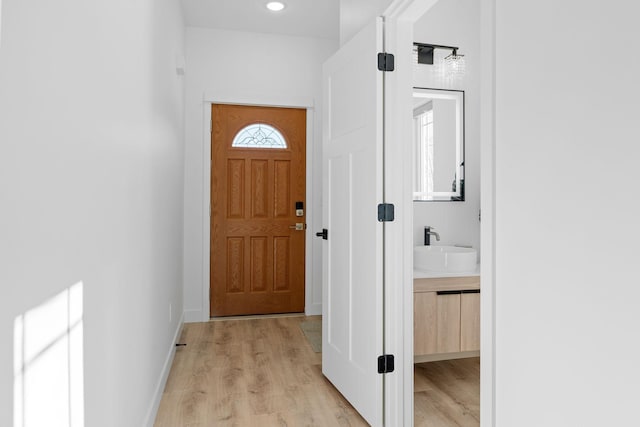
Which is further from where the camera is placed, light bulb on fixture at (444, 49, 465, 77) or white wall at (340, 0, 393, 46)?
light bulb on fixture at (444, 49, 465, 77)

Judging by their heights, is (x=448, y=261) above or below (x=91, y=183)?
below

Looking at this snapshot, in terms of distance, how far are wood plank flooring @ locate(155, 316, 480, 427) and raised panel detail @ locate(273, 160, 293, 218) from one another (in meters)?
1.29

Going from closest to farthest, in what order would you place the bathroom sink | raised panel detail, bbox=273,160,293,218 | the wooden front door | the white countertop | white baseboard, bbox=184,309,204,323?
the white countertop
the bathroom sink
white baseboard, bbox=184,309,204,323
the wooden front door
raised panel detail, bbox=273,160,293,218

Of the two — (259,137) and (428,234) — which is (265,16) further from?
(428,234)

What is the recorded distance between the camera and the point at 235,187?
423cm

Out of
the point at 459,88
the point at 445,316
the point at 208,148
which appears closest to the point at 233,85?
the point at 208,148

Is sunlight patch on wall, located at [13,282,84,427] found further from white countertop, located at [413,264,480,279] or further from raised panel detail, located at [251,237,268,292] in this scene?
raised panel detail, located at [251,237,268,292]

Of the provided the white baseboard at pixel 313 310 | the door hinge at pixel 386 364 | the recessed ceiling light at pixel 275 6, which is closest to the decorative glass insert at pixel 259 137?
the recessed ceiling light at pixel 275 6

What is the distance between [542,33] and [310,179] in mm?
3387

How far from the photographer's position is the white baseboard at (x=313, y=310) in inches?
170

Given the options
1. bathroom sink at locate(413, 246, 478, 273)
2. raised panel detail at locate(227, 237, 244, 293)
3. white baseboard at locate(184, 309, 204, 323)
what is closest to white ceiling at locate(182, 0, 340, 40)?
raised panel detail at locate(227, 237, 244, 293)

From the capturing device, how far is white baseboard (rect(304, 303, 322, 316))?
14.2ft

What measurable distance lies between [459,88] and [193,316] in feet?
9.98

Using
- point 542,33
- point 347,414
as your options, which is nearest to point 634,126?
point 542,33
